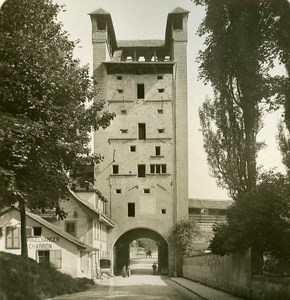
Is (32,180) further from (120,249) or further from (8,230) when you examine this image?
(120,249)

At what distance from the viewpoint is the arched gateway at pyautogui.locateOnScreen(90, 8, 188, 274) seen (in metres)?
49.8

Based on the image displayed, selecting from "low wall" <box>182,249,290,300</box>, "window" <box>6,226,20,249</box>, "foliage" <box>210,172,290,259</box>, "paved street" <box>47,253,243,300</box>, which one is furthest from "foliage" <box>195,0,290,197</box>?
"window" <box>6,226,20,249</box>

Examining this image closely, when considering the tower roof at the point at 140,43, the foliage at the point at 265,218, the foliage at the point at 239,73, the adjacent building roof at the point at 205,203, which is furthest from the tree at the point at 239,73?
the adjacent building roof at the point at 205,203

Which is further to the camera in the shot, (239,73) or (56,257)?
(56,257)

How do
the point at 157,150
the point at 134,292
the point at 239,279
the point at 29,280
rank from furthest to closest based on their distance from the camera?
1. the point at 157,150
2. the point at 134,292
3. the point at 239,279
4. the point at 29,280

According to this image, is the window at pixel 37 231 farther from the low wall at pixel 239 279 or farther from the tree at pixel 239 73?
the tree at pixel 239 73

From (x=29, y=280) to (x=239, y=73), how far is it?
38.3ft

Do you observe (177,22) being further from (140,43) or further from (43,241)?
(43,241)

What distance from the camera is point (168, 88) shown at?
167 feet

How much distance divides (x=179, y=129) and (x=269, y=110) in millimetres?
33672

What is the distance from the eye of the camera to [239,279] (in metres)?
22.8

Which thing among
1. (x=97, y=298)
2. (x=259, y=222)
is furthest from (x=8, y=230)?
(x=259, y=222)

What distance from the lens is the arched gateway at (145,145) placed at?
49.8 metres

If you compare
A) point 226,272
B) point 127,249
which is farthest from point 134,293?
point 127,249
